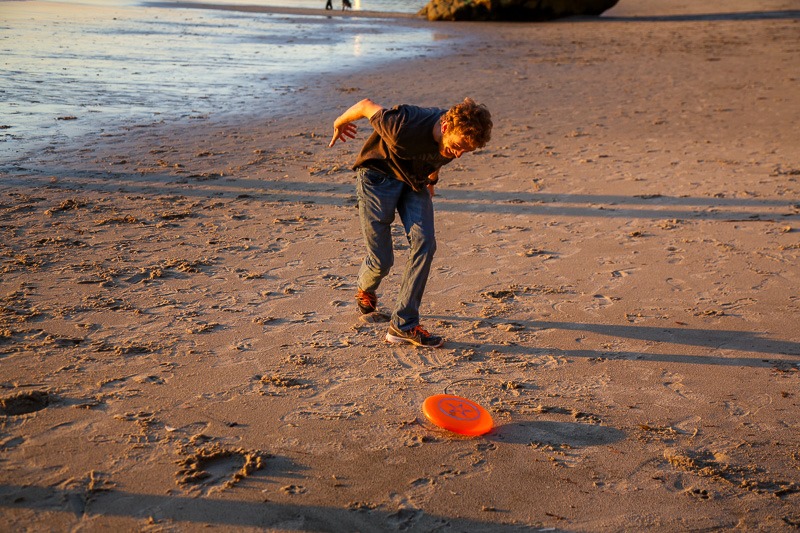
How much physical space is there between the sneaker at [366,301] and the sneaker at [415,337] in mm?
314

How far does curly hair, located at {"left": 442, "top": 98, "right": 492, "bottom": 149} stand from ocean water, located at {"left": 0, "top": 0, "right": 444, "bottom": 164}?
231 inches

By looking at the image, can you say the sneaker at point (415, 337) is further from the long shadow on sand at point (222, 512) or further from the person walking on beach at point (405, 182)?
the long shadow on sand at point (222, 512)

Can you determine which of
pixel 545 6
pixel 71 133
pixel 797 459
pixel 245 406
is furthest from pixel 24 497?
pixel 545 6

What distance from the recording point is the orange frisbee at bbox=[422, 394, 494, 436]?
361 cm

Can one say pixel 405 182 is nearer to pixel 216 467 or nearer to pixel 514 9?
pixel 216 467

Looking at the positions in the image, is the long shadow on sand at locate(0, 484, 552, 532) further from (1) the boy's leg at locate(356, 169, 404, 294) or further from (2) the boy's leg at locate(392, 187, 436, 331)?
(1) the boy's leg at locate(356, 169, 404, 294)

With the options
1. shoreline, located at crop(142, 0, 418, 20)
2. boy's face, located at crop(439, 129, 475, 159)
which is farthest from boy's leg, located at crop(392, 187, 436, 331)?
shoreline, located at crop(142, 0, 418, 20)

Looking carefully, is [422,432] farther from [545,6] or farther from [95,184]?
[545,6]

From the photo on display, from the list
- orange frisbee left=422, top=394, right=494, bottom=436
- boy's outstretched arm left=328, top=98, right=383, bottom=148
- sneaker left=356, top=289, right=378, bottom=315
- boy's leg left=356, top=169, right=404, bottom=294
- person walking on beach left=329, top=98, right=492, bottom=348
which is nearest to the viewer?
orange frisbee left=422, top=394, right=494, bottom=436

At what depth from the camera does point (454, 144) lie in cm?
396

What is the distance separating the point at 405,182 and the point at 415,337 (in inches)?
34.5

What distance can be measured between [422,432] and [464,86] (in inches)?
435

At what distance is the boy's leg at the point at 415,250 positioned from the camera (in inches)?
173

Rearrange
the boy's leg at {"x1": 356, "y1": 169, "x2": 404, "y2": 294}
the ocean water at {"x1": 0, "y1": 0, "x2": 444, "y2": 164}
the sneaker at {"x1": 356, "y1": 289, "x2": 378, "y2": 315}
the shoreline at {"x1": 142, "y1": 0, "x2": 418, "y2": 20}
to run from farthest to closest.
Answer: the shoreline at {"x1": 142, "y1": 0, "x2": 418, "y2": 20} → the ocean water at {"x1": 0, "y1": 0, "x2": 444, "y2": 164} → the sneaker at {"x1": 356, "y1": 289, "x2": 378, "y2": 315} → the boy's leg at {"x1": 356, "y1": 169, "x2": 404, "y2": 294}
